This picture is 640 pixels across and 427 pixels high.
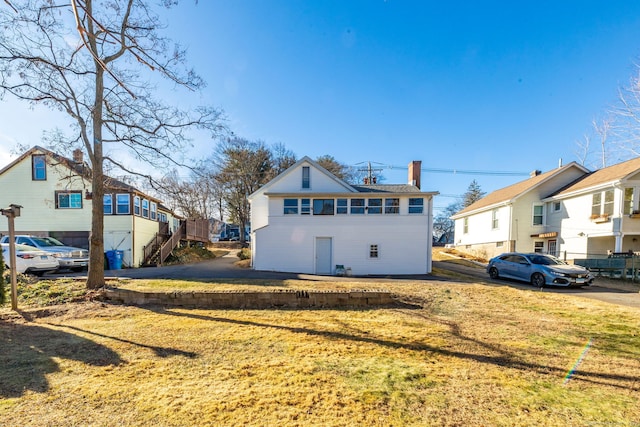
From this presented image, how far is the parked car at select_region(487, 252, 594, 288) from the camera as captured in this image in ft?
36.3

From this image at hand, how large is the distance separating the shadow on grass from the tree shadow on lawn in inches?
83.1

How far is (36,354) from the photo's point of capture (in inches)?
158

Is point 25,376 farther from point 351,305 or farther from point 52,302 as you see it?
point 351,305

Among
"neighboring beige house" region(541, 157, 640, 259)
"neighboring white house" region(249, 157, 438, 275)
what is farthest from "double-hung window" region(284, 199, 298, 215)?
"neighboring beige house" region(541, 157, 640, 259)

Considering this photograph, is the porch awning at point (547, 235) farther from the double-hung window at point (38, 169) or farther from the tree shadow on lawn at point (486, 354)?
the double-hung window at point (38, 169)

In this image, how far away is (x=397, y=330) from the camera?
5125 mm

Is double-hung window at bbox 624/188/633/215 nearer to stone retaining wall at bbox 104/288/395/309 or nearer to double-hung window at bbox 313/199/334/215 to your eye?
double-hung window at bbox 313/199/334/215

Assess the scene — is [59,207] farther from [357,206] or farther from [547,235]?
[547,235]

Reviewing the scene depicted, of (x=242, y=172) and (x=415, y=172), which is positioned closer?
(x=415, y=172)

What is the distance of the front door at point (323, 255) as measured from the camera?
14836mm

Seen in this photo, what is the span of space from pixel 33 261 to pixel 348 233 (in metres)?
14.1

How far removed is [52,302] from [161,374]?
6101 mm

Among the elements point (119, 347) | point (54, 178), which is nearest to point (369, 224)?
point (119, 347)

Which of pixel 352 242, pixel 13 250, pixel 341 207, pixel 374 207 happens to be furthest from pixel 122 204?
pixel 374 207
